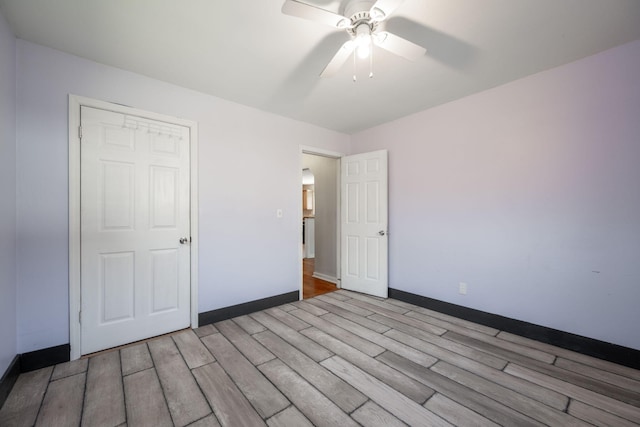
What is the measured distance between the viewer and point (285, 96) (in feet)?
9.21

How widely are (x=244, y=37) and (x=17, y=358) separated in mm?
2885

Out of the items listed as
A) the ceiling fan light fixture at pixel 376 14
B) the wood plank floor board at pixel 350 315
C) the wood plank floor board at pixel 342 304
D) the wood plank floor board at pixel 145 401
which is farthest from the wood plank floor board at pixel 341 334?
the ceiling fan light fixture at pixel 376 14

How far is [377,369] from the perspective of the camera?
6.39 feet

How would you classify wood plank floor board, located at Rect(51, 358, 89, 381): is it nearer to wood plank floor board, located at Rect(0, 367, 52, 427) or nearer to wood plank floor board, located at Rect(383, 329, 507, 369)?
wood plank floor board, located at Rect(0, 367, 52, 427)

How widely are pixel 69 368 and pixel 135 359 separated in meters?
0.44

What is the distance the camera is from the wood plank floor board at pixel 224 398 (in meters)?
1.48

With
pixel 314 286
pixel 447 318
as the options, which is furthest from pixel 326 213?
pixel 447 318

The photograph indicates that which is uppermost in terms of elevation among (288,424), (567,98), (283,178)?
(567,98)

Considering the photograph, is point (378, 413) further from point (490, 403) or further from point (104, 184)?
point (104, 184)

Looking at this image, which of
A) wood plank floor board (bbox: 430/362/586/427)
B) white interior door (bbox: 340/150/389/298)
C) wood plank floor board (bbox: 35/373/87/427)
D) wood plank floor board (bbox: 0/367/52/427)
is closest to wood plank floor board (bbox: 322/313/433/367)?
wood plank floor board (bbox: 430/362/586/427)

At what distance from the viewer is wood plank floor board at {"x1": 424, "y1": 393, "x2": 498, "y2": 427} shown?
1.44 metres

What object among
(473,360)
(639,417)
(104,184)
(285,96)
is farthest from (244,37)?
(639,417)

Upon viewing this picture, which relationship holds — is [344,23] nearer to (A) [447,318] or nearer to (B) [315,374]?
(B) [315,374]

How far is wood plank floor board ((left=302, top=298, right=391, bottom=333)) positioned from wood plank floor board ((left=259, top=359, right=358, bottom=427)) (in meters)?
1.06
